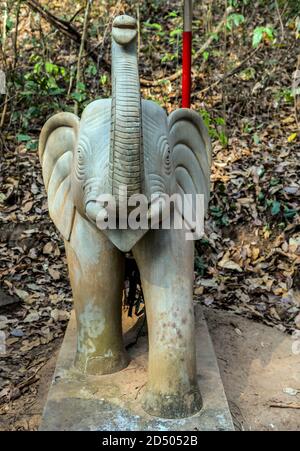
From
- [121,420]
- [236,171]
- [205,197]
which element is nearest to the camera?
[121,420]

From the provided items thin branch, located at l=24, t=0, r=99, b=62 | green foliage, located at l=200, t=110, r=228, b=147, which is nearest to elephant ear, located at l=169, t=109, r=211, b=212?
green foliage, located at l=200, t=110, r=228, b=147

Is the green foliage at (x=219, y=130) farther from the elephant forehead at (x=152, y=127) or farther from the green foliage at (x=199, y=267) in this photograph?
the elephant forehead at (x=152, y=127)

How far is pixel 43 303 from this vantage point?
4.71 meters

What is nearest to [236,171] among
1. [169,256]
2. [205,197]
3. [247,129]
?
[247,129]

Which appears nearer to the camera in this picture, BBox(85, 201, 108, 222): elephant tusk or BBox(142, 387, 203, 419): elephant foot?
BBox(85, 201, 108, 222): elephant tusk

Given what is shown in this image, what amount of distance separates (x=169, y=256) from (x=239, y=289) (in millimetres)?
2259

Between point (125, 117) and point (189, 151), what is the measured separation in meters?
0.87

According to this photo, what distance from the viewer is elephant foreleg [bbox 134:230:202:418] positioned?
2752 mm

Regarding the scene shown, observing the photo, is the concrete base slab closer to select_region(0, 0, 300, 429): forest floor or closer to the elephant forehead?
select_region(0, 0, 300, 429): forest floor

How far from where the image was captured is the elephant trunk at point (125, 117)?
2.22 meters

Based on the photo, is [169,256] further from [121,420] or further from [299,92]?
[299,92]

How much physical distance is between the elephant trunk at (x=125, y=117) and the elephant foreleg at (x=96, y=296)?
617mm

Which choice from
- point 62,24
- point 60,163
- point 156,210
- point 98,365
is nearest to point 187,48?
point 60,163

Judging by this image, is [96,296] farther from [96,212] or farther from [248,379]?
[248,379]
